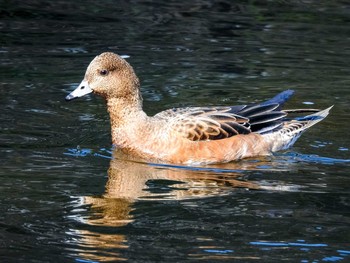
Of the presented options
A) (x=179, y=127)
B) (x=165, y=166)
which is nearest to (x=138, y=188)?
(x=165, y=166)

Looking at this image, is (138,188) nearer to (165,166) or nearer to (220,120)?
(165,166)

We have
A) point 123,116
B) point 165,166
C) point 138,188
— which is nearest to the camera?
point 138,188

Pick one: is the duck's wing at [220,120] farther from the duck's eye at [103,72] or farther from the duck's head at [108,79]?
the duck's eye at [103,72]

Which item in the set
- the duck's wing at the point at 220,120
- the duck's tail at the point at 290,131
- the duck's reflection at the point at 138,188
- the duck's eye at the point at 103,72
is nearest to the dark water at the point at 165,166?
the duck's reflection at the point at 138,188

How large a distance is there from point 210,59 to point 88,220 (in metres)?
6.58

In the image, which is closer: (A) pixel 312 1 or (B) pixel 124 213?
(B) pixel 124 213

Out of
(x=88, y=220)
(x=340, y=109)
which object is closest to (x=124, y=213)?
(x=88, y=220)

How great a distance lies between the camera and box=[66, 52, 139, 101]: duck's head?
10086 mm

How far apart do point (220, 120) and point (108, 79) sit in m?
1.23

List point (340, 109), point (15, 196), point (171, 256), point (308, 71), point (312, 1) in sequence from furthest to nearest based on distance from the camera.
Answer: point (312, 1) < point (308, 71) < point (340, 109) < point (15, 196) < point (171, 256)

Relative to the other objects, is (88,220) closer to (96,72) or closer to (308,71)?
(96,72)

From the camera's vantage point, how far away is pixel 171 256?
717 cm

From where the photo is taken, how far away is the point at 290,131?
34.8 ft

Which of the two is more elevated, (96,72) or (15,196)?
(96,72)
